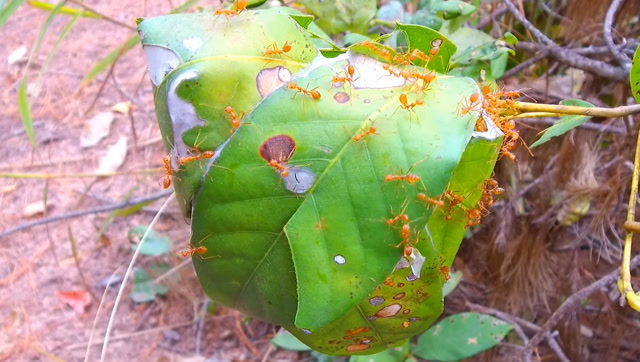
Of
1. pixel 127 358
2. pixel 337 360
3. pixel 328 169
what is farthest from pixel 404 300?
pixel 127 358

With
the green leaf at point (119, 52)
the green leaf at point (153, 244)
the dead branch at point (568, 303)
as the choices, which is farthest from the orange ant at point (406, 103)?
the green leaf at point (153, 244)

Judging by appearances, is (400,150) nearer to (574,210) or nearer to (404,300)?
(404,300)

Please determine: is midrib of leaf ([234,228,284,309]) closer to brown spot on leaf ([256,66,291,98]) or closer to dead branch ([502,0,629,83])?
brown spot on leaf ([256,66,291,98])

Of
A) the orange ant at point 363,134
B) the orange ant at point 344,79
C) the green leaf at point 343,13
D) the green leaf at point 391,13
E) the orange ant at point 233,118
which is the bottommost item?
the green leaf at point 391,13

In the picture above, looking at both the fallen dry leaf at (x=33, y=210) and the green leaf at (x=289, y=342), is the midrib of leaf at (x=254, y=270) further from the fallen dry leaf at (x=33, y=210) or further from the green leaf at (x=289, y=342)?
the fallen dry leaf at (x=33, y=210)

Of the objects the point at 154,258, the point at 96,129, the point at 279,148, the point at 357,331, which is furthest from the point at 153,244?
the point at 279,148

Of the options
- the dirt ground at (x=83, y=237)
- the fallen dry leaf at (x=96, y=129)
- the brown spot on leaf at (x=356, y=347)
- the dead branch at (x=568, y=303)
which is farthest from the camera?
the fallen dry leaf at (x=96, y=129)

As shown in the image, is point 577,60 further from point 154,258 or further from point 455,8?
point 154,258
